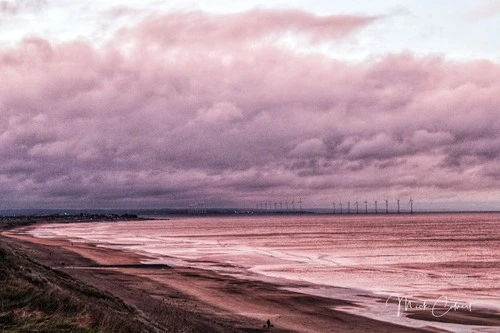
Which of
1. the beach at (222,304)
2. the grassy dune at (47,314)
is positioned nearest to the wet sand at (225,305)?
the beach at (222,304)

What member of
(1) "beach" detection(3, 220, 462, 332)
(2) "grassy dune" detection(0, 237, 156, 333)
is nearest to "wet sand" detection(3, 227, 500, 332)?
(1) "beach" detection(3, 220, 462, 332)

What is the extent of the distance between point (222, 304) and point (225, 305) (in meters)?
0.36

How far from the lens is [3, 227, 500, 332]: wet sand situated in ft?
84.1

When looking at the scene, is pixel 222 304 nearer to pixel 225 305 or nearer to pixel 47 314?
pixel 225 305

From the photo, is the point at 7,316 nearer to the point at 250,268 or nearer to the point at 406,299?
the point at 406,299

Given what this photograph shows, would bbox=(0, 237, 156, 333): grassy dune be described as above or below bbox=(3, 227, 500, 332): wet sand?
above

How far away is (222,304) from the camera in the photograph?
32219 mm

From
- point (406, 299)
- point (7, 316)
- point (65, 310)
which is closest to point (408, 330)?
point (406, 299)

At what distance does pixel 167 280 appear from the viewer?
143 ft

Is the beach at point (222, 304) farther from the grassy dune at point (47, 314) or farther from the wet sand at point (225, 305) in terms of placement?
the grassy dune at point (47, 314)

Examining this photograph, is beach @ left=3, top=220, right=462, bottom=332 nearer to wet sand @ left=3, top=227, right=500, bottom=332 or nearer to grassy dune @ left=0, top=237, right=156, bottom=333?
wet sand @ left=3, top=227, right=500, bottom=332

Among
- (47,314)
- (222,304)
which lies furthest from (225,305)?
(47,314)

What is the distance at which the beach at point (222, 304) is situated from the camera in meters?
25.6

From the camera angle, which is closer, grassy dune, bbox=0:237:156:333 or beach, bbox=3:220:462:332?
grassy dune, bbox=0:237:156:333
